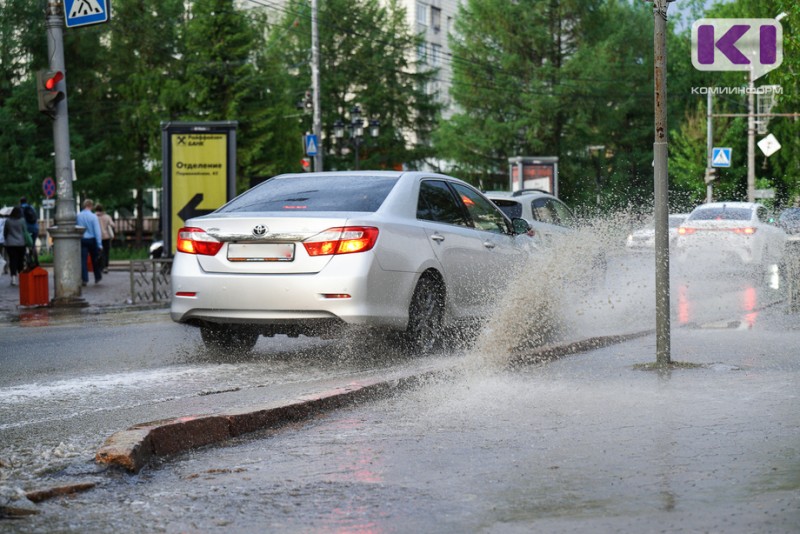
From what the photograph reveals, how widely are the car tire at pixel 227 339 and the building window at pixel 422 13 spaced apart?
73.4 metres

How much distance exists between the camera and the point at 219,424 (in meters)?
6.16

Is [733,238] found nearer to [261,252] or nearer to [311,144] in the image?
[261,252]

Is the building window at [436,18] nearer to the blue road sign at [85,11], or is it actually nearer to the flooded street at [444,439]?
the blue road sign at [85,11]

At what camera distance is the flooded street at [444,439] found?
4.54m

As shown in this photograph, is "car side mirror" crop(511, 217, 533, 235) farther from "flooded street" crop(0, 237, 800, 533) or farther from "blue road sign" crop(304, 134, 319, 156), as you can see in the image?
"blue road sign" crop(304, 134, 319, 156)

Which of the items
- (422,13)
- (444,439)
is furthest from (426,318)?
(422,13)

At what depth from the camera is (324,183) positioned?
10.2 metres

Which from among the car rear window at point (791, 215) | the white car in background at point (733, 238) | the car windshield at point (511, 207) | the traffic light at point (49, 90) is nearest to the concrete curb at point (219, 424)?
the car windshield at point (511, 207)

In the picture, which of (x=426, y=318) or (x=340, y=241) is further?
(x=426, y=318)

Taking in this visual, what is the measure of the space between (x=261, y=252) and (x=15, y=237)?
53.7ft

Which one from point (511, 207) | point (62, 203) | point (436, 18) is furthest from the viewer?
point (436, 18)

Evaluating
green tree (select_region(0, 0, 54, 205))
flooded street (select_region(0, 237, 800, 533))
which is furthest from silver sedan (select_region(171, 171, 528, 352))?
green tree (select_region(0, 0, 54, 205))

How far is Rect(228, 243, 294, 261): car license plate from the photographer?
9.19 meters

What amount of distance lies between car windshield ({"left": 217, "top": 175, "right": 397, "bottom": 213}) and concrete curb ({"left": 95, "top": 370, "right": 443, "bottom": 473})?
2306mm
